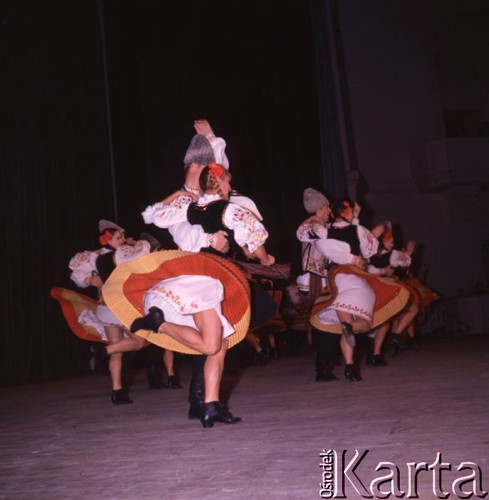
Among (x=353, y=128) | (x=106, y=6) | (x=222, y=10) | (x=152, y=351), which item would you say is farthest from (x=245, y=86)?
(x=152, y=351)

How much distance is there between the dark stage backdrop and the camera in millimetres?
7582

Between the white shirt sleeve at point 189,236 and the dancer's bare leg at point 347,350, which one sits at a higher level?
the white shirt sleeve at point 189,236

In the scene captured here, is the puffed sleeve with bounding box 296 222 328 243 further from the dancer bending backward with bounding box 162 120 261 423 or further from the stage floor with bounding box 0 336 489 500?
the dancer bending backward with bounding box 162 120 261 423

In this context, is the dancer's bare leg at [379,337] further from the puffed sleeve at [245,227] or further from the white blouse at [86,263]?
the puffed sleeve at [245,227]

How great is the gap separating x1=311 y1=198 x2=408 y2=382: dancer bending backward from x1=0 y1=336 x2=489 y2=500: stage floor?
35cm

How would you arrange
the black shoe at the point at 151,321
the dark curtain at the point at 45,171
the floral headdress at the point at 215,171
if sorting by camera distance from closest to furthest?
the black shoe at the point at 151,321
the floral headdress at the point at 215,171
the dark curtain at the point at 45,171

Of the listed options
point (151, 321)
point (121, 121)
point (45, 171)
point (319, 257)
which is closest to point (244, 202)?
point (151, 321)

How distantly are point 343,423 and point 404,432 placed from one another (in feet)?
1.28

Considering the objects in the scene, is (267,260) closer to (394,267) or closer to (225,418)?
(225,418)

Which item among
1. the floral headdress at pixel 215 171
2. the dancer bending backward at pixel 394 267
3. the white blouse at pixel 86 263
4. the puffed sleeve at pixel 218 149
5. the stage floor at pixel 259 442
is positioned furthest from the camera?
the dancer bending backward at pixel 394 267

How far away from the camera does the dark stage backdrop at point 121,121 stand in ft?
24.9

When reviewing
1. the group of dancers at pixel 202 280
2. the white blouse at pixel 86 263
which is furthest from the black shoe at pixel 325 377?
the group of dancers at pixel 202 280

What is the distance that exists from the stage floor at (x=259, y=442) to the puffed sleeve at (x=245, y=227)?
792 mm

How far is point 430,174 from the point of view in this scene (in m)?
11.8
